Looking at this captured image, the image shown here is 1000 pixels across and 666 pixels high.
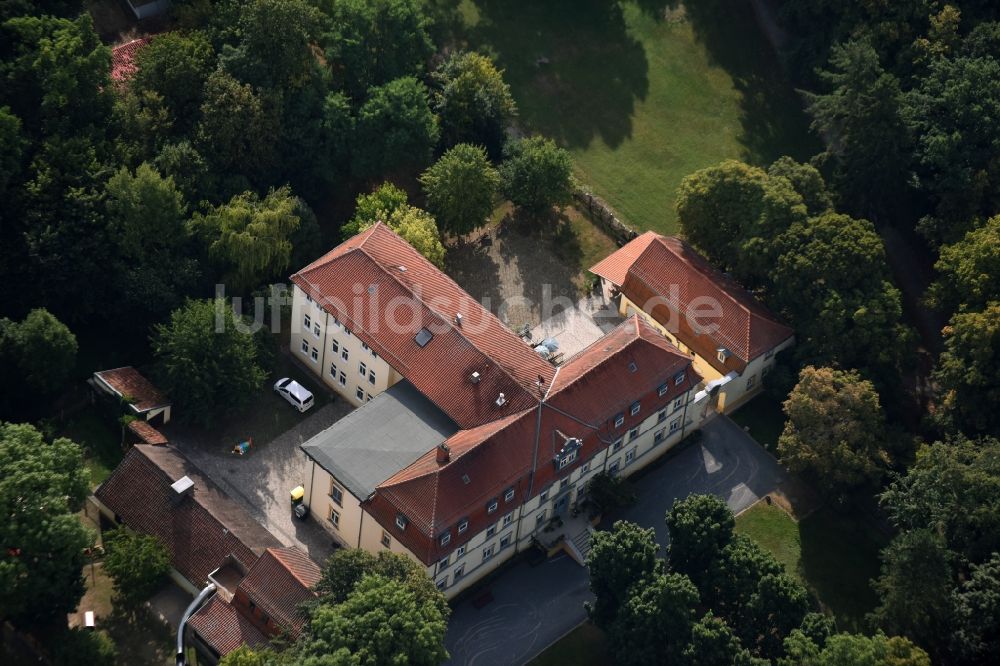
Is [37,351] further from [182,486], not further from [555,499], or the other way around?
[555,499]

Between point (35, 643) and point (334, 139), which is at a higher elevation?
point (334, 139)

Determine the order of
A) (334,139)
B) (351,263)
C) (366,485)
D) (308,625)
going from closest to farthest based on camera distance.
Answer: (308,625) → (366,485) → (351,263) → (334,139)

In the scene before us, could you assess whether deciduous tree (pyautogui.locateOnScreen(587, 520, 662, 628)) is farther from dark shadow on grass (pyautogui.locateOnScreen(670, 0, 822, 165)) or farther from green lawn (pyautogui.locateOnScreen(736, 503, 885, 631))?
dark shadow on grass (pyautogui.locateOnScreen(670, 0, 822, 165))

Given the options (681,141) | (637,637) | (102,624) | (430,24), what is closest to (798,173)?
(681,141)

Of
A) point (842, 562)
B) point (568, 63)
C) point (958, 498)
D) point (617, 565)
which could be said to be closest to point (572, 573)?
point (617, 565)

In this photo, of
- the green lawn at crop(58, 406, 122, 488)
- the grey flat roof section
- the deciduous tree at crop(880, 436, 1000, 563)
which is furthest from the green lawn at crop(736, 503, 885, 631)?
the green lawn at crop(58, 406, 122, 488)

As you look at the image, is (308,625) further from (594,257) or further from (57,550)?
(594,257)

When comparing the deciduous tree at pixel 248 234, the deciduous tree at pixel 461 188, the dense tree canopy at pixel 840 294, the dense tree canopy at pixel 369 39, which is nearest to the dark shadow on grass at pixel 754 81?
the dense tree canopy at pixel 840 294
